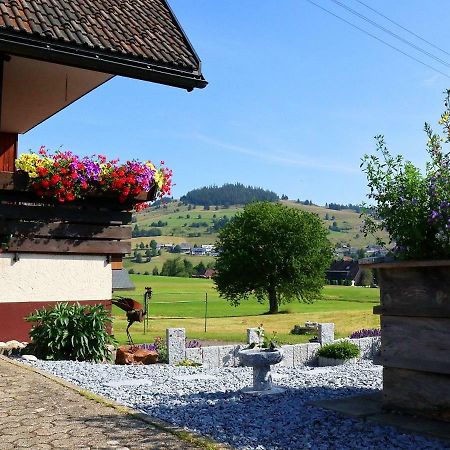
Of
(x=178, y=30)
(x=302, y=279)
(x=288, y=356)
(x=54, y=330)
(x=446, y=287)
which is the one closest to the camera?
(x=446, y=287)

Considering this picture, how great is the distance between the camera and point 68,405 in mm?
6988

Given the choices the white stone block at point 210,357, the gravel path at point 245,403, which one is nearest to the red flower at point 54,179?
the gravel path at point 245,403

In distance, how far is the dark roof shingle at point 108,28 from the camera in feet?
27.3

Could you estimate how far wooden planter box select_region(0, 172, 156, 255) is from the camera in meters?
11.4

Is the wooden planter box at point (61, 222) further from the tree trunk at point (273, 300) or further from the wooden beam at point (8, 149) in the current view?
the tree trunk at point (273, 300)

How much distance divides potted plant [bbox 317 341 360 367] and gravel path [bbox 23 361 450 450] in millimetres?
2512

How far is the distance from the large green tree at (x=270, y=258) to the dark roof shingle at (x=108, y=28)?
37898 millimetres

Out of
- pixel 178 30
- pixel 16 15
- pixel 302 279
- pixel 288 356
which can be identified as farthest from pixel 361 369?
pixel 302 279

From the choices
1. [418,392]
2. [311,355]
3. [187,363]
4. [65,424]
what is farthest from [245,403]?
[311,355]

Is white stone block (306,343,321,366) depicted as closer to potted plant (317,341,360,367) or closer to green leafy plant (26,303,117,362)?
potted plant (317,341,360,367)

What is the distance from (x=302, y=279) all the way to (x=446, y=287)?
141ft

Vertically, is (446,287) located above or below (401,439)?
above

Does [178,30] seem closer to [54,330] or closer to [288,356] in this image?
[54,330]

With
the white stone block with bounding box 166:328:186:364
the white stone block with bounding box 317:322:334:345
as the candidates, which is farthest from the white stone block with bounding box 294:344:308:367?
the white stone block with bounding box 166:328:186:364
